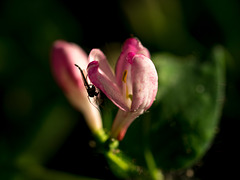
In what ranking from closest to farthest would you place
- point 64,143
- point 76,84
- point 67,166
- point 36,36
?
point 76,84
point 67,166
point 64,143
point 36,36

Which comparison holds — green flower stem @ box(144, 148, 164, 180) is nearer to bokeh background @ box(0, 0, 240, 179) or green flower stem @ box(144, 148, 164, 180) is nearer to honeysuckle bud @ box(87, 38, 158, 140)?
honeysuckle bud @ box(87, 38, 158, 140)

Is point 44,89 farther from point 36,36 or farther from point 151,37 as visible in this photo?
point 151,37

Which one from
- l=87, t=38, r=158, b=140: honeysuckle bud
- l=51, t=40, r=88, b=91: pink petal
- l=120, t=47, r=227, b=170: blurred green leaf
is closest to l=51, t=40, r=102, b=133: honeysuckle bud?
l=51, t=40, r=88, b=91: pink petal

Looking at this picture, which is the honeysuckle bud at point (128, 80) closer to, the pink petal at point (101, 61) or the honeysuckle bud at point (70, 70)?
the pink petal at point (101, 61)

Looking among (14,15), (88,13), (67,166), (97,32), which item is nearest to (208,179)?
(67,166)

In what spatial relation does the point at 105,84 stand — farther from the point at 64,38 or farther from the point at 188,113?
the point at 64,38

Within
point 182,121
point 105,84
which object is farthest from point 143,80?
point 182,121
